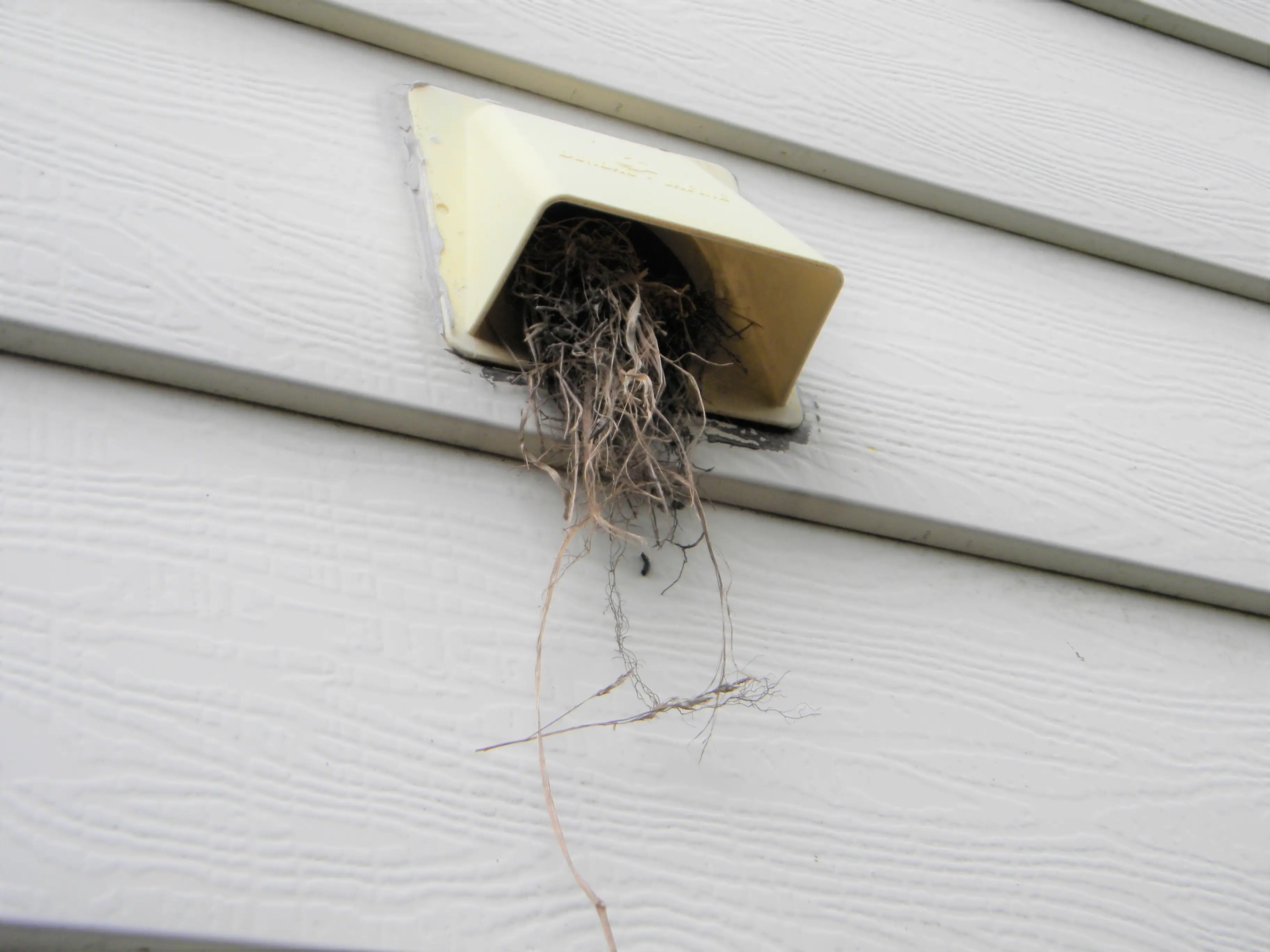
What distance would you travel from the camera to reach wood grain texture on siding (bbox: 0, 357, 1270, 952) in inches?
19.2

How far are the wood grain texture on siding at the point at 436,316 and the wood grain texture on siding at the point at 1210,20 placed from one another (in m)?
0.32

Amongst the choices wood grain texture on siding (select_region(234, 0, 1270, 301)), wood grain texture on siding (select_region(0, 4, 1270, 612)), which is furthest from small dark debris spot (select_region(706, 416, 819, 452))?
wood grain texture on siding (select_region(234, 0, 1270, 301))

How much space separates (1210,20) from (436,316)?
0.94m

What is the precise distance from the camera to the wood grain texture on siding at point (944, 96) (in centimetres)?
79

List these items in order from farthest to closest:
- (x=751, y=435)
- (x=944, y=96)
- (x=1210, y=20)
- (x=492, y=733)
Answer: (x=1210, y=20) → (x=944, y=96) → (x=751, y=435) → (x=492, y=733)

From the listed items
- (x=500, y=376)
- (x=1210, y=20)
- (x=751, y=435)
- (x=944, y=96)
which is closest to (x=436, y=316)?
(x=500, y=376)

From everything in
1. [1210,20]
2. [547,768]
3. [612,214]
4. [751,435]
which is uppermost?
[1210,20]

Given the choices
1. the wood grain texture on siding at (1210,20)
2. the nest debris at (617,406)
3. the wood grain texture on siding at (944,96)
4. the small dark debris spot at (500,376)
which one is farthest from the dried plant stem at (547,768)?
the wood grain texture on siding at (1210,20)

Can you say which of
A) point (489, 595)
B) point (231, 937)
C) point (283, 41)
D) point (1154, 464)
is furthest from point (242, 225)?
point (1154, 464)

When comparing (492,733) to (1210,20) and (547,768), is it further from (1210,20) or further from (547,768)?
(1210,20)

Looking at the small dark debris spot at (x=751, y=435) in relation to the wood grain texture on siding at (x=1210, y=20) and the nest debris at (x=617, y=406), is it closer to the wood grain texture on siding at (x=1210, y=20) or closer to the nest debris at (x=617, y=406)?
the nest debris at (x=617, y=406)

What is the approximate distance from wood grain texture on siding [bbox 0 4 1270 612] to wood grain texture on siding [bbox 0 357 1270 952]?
0.03 meters

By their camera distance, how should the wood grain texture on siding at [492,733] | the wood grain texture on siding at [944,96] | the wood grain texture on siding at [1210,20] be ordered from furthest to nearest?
the wood grain texture on siding at [1210,20]
the wood grain texture on siding at [944,96]
the wood grain texture on siding at [492,733]

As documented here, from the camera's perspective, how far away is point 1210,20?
1083 mm
